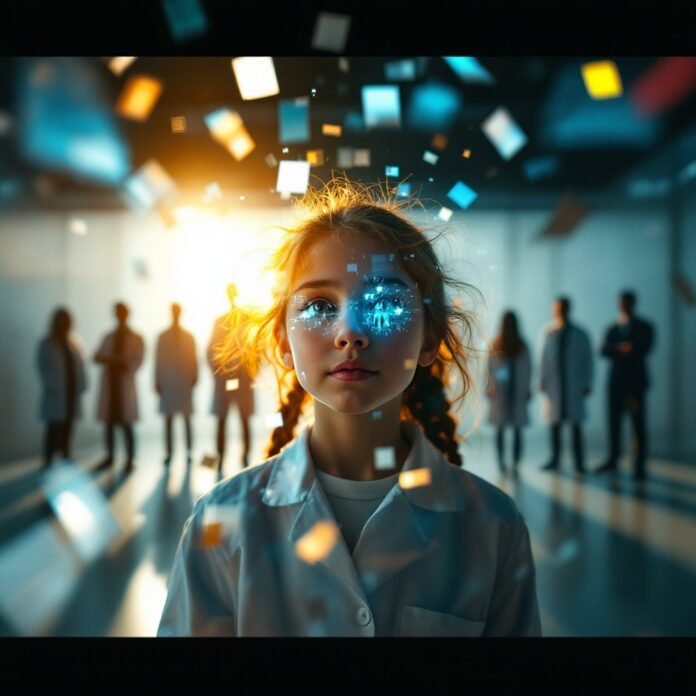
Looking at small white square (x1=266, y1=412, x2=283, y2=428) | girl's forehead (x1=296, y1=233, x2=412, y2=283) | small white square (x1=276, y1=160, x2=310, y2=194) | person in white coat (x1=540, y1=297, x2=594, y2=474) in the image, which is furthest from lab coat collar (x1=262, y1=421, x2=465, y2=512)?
person in white coat (x1=540, y1=297, x2=594, y2=474)

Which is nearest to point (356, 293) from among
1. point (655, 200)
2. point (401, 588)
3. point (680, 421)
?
point (401, 588)

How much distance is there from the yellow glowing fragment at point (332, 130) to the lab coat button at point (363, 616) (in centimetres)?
65

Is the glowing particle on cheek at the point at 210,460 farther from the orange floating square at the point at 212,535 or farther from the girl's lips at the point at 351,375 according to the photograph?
the girl's lips at the point at 351,375

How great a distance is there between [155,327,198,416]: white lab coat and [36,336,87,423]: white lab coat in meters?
0.40

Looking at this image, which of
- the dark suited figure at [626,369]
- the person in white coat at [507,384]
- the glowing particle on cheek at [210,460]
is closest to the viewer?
the glowing particle on cheek at [210,460]

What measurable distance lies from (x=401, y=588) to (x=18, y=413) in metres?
1.16

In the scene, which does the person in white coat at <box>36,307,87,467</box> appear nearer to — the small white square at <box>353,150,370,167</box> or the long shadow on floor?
the small white square at <box>353,150,370,167</box>

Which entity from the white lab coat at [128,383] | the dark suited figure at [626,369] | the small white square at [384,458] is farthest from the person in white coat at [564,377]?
the white lab coat at [128,383]

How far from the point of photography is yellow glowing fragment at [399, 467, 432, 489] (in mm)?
787

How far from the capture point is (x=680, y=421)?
2000 millimetres

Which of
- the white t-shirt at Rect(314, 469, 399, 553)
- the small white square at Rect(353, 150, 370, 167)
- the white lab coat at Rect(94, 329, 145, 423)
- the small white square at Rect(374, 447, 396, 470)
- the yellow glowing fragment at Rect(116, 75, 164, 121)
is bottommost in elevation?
the white t-shirt at Rect(314, 469, 399, 553)

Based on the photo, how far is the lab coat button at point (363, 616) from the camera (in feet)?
2.43
